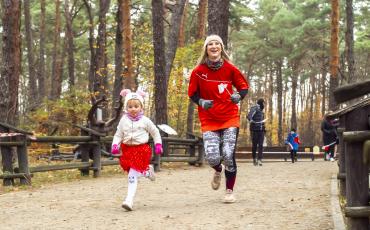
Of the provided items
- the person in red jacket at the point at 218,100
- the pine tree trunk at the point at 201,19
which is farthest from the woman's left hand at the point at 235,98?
the pine tree trunk at the point at 201,19

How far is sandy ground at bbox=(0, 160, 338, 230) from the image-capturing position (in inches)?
247

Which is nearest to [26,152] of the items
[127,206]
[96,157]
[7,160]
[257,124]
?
[7,160]

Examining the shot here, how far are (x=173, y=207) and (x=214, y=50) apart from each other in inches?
84.2

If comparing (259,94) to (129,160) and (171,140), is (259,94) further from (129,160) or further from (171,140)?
(129,160)

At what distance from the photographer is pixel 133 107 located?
7.90 metres

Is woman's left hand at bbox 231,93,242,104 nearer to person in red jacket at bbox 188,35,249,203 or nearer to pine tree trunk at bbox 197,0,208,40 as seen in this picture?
person in red jacket at bbox 188,35,249,203

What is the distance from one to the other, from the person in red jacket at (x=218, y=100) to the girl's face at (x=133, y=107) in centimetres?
72

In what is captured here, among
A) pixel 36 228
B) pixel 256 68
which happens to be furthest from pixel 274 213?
pixel 256 68

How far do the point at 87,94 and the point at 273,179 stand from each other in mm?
13988

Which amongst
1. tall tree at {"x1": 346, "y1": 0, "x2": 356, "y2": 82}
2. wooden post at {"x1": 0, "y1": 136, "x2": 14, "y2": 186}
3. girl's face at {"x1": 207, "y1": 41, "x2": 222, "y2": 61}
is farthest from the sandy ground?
tall tree at {"x1": 346, "y1": 0, "x2": 356, "y2": 82}

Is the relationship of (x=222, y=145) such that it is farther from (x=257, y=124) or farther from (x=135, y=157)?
(x=257, y=124)

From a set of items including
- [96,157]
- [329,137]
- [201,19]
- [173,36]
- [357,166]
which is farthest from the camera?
[201,19]

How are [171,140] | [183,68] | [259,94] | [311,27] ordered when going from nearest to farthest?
[171,140] → [183,68] → [311,27] → [259,94]

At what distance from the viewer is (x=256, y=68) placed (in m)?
62.2
